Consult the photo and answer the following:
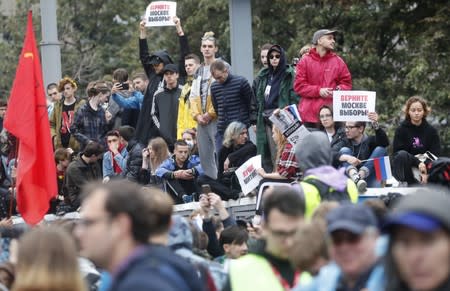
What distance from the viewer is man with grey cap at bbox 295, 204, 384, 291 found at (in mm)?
5777

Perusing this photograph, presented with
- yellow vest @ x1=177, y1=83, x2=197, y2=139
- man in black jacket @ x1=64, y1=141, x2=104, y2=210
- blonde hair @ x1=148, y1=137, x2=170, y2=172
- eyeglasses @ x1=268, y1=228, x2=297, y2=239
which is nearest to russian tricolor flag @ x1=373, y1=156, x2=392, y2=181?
blonde hair @ x1=148, y1=137, x2=170, y2=172

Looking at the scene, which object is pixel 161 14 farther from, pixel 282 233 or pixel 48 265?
pixel 48 265

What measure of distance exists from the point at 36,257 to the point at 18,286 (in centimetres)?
15

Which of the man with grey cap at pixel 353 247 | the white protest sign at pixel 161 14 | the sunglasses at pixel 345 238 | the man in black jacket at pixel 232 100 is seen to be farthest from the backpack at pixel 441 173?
the white protest sign at pixel 161 14

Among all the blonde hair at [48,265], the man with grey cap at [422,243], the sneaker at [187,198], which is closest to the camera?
the man with grey cap at [422,243]

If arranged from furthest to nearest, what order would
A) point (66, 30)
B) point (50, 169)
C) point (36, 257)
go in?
point (66, 30)
point (50, 169)
point (36, 257)

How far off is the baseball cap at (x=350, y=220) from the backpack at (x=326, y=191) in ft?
9.19

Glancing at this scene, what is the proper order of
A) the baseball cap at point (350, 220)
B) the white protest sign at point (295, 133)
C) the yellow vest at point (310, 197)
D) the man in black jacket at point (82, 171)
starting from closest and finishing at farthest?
1. the baseball cap at point (350, 220)
2. the yellow vest at point (310, 197)
3. the white protest sign at point (295, 133)
4. the man in black jacket at point (82, 171)

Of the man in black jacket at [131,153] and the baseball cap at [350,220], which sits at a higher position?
the baseball cap at [350,220]

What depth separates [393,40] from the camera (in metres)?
27.8

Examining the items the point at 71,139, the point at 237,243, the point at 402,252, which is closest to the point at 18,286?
the point at 402,252

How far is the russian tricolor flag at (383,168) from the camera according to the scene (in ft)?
46.9

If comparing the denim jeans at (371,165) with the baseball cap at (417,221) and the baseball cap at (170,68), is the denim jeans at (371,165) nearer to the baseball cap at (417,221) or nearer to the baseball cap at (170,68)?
the baseball cap at (170,68)

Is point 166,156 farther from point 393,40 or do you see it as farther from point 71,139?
point 393,40
